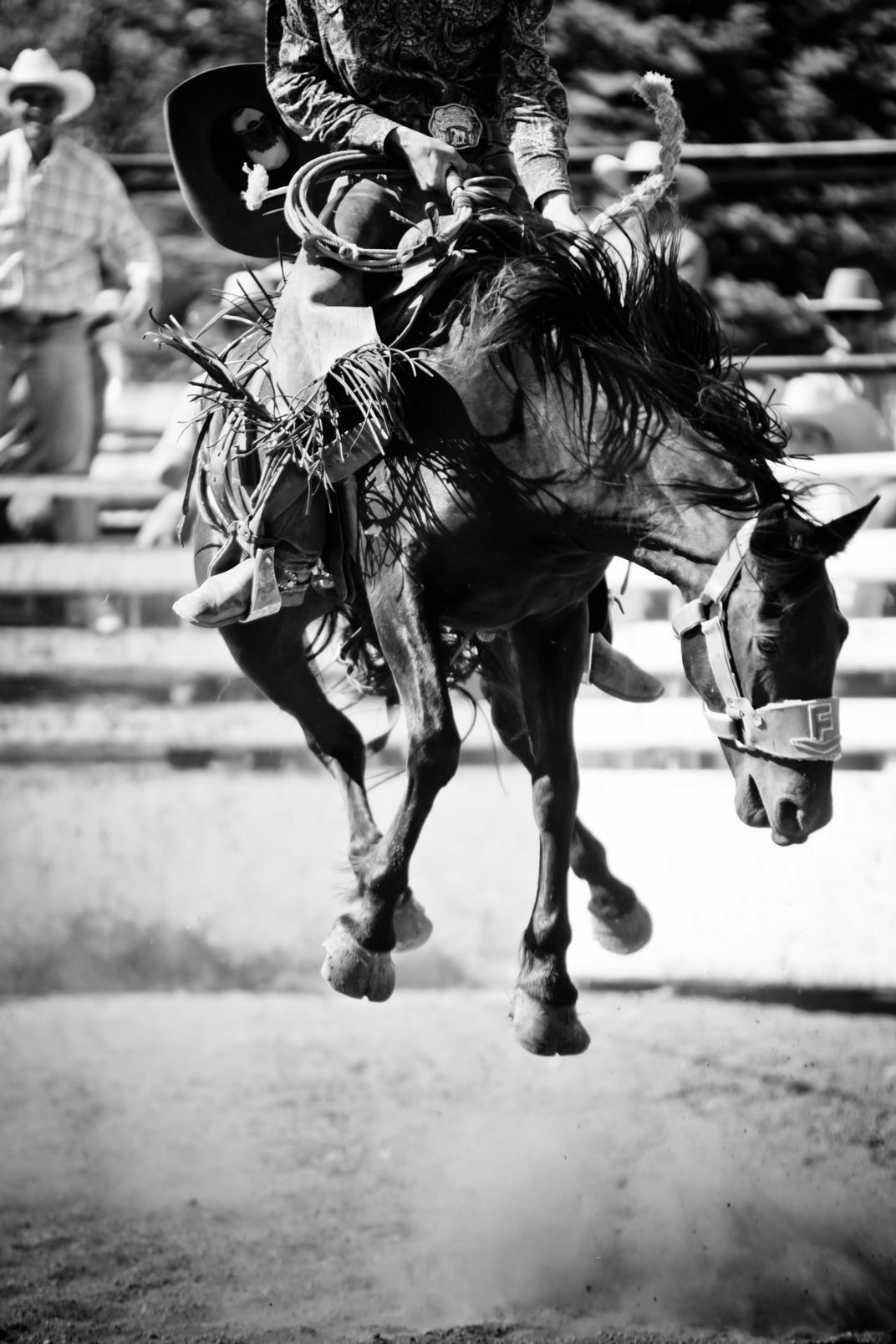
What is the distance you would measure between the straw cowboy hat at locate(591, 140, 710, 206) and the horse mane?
3839mm

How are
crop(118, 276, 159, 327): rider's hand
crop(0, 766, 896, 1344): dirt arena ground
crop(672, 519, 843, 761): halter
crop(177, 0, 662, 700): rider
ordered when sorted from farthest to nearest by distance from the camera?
crop(118, 276, 159, 327): rider's hand, crop(0, 766, 896, 1344): dirt arena ground, crop(177, 0, 662, 700): rider, crop(672, 519, 843, 761): halter

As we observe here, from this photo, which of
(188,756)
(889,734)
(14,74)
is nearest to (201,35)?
(14,74)

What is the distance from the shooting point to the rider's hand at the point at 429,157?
408 centimetres

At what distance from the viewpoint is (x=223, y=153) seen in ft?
15.6

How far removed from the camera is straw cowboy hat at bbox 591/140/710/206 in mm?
8039

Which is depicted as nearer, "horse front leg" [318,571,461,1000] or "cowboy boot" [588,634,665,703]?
"horse front leg" [318,571,461,1000]

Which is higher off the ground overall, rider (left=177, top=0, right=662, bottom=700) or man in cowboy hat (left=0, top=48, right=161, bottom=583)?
rider (left=177, top=0, right=662, bottom=700)

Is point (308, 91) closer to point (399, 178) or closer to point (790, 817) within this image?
point (399, 178)

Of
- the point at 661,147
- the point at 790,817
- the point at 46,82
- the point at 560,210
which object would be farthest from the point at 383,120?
the point at 46,82

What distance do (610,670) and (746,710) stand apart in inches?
45.0

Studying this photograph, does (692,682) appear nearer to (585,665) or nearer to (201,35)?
(585,665)

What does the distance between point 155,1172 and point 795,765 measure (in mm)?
2600

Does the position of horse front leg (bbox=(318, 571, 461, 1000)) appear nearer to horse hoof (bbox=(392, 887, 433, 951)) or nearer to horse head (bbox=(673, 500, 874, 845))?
horse hoof (bbox=(392, 887, 433, 951))

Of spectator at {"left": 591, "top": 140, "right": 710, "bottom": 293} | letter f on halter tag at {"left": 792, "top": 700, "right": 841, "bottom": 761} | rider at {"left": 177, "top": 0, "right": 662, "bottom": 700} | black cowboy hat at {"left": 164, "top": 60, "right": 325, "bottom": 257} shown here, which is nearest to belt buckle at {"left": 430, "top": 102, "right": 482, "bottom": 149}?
rider at {"left": 177, "top": 0, "right": 662, "bottom": 700}
